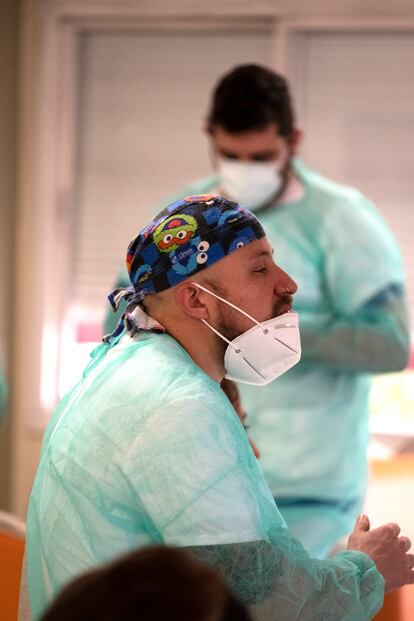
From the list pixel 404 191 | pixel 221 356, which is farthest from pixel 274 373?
pixel 404 191

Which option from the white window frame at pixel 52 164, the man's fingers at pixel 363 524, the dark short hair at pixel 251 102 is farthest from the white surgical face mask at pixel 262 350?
the white window frame at pixel 52 164

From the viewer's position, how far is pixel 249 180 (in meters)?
2.98

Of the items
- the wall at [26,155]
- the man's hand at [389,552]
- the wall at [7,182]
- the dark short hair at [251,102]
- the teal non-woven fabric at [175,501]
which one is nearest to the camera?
the teal non-woven fabric at [175,501]

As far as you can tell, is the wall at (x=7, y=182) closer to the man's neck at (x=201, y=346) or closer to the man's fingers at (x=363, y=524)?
the man's neck at (x=201, y=346)

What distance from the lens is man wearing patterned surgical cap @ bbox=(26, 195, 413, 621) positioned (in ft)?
4.96

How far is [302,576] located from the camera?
155cm

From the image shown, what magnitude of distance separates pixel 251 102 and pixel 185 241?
3.97 ft

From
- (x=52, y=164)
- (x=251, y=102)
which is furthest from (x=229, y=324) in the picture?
(x=52, y=164)

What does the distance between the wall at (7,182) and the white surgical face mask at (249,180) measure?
5.99 feet

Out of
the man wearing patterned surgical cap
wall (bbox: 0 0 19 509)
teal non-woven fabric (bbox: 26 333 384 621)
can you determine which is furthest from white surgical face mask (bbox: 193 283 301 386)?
wall (bbox: 0 0 19 509)

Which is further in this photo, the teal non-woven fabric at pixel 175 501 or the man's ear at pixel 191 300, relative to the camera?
the man's ear at pixel 191 300

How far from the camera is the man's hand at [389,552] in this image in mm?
1675

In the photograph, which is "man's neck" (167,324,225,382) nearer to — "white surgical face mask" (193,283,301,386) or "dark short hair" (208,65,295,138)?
"white surgical face mask" (193,283,301,386)

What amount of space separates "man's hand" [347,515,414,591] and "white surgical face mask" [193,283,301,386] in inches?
13.6
